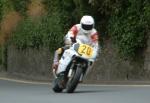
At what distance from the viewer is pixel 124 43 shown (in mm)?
22328

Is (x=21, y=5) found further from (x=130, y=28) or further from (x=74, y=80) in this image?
(x=74, y=80)

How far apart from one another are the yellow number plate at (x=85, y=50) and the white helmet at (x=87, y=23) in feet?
1.75

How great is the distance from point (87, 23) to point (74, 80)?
1.40 metres

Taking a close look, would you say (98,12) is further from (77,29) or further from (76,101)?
(76,101)

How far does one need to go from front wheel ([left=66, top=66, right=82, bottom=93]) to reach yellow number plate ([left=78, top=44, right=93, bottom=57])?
1.15 ft

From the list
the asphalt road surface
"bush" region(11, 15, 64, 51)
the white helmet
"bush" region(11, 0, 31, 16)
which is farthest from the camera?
"bush" region(11, 0, 31, 16)

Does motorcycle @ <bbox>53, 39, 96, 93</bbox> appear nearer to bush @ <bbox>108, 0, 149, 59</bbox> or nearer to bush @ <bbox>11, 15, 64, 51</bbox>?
bush @ <bbox>108, 0, 149, 59</bbox>

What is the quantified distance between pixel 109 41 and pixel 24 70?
23.1 ft

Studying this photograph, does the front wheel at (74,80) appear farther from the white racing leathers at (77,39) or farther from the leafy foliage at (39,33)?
the leafy foliage at (39,33)

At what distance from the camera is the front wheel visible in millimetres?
15188

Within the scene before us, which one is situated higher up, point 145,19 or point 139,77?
point 145,19

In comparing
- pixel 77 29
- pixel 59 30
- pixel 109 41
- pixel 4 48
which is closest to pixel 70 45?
pixel 77 29

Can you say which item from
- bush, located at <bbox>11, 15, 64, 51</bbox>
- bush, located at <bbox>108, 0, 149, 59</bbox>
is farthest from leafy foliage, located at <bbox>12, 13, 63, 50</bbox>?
bush, located at <bbox>108, 0, 149, 59</bbox>

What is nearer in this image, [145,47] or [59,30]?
[145,47]
